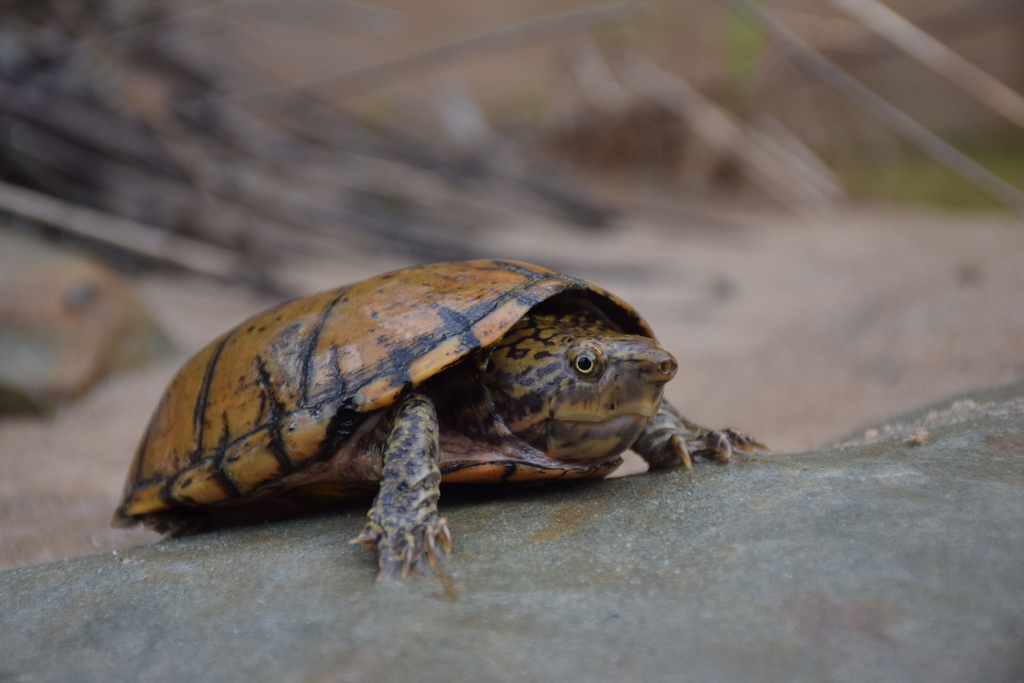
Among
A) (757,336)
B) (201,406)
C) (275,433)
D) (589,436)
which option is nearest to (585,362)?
(589,436)

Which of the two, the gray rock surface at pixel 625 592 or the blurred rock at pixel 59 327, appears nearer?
the gray rock surface at pixel 625 592

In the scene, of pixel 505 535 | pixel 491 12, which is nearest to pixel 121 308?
pixel 505 535

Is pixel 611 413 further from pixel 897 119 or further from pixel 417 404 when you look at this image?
pixel 897 119

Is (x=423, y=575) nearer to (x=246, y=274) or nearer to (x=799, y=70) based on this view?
(x=246, y=274)

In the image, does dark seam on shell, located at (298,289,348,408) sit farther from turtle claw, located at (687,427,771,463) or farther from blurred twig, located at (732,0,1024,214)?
blurred twig, located at (732,0,1024,214)

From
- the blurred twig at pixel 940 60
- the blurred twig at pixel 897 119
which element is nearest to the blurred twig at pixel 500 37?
the blurred twig at pixel 897 119

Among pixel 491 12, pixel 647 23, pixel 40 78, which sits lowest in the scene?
pixel 40 78

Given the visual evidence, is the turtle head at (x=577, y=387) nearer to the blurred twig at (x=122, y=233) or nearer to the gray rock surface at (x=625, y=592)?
the gray rock surface at (x=625, y=592)
